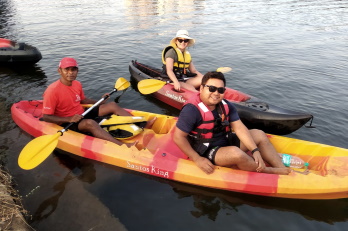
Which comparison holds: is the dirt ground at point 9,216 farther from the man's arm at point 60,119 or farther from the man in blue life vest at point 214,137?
the man in blue life vest at point 214,137

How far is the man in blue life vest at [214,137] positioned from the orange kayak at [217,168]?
0.19m

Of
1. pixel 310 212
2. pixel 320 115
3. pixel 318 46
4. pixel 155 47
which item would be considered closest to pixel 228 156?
pixel 310 212

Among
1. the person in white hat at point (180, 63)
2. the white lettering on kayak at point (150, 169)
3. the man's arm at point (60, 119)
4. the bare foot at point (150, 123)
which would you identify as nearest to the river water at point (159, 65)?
the white lettering on kayak at point (150, 169)

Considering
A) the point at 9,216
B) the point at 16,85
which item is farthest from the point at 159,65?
the point at 9,216

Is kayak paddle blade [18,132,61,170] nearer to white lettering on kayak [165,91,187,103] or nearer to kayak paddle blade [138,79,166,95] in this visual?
kayak paddle blade [138,79,166,95]

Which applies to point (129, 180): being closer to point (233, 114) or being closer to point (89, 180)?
point (89, 180)

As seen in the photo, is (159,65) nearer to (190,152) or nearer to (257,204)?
(190,152)

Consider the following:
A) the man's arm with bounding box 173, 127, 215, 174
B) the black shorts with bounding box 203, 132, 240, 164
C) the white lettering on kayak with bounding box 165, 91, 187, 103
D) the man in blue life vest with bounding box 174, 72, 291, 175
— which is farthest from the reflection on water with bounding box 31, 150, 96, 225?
the white lettering on kayak with bounding box 165, 91, 187, 103

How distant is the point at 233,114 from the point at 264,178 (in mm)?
1043

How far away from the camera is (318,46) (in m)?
11.7

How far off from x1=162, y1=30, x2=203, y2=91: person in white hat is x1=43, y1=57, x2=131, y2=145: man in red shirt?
7.86ft

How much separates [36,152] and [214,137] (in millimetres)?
2895

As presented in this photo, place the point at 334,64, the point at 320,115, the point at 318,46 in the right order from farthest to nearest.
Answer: the point at 318,46 → the point at 334,64 → the point at 320,115

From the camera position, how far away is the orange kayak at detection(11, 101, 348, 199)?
3.64 metres
